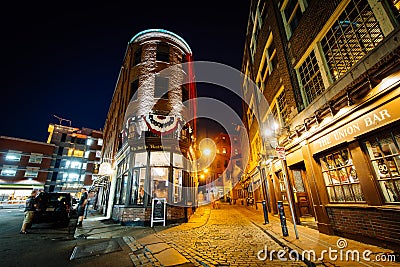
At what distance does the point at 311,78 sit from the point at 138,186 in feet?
34.9

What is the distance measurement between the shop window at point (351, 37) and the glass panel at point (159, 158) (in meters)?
9.31

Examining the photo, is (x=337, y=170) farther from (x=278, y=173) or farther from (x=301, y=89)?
(x=278, y=173)

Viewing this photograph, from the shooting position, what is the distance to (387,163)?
180 inches

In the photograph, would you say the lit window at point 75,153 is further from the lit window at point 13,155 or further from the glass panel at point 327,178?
the glass panel at point 327,178

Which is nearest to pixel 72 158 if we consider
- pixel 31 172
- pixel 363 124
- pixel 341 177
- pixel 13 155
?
pixel 31 172

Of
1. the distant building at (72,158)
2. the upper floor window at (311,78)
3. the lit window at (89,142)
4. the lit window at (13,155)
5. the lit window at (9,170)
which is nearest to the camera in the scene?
the upper floor window at (311,78)

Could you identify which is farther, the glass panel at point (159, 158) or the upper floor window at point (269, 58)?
the upper floor window at point (269, 58)

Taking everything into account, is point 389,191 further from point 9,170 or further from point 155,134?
point 9,170

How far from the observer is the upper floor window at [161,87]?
46.7 feet

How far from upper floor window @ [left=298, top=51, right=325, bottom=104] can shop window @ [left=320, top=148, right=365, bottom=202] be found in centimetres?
272

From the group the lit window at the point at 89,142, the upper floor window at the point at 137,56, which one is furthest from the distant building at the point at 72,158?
the upper floor window at the point at 137,56

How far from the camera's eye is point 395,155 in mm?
4383

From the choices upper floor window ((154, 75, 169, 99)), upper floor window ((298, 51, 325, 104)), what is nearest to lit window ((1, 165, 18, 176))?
upper floor window ((154, 75, 169, 99))

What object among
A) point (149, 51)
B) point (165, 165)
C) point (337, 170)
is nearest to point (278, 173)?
point (337, 170)
